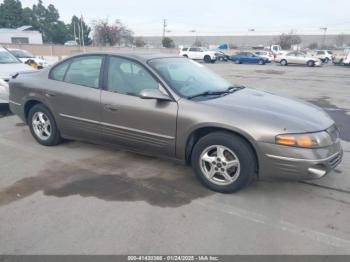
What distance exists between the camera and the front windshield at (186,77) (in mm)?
3791

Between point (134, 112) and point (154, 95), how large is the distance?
1.37 ft

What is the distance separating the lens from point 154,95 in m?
3.55

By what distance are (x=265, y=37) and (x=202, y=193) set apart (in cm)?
10065

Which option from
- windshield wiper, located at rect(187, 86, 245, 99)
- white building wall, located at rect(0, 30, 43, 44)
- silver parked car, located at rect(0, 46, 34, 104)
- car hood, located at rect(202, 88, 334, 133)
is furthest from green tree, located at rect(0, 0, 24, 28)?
car hood, located at rect(202, 88, 334, 133)

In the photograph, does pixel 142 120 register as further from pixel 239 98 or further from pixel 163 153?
pixel 239 98

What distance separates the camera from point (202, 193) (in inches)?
138

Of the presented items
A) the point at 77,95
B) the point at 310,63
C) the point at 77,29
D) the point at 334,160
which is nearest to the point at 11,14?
the point at 77,29

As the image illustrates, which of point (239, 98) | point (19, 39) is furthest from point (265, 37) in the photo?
point (239, 98)

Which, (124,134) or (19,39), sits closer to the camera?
(124,134)

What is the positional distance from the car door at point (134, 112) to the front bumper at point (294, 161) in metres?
1.10

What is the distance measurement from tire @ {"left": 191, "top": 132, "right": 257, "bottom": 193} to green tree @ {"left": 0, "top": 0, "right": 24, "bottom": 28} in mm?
81407

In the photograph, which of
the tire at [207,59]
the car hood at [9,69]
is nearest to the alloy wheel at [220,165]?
the car hood at [9,69]

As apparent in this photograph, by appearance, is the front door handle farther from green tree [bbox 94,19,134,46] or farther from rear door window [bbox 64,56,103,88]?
green tree [bbox 94,19,134,46]

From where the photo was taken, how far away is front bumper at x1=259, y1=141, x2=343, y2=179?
307cm
